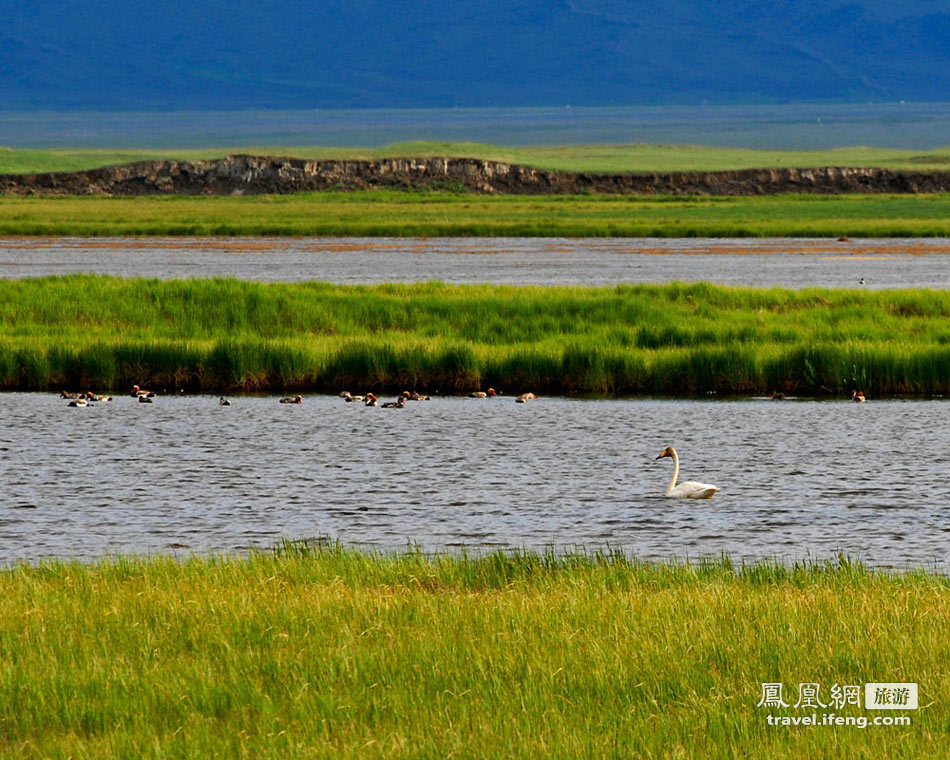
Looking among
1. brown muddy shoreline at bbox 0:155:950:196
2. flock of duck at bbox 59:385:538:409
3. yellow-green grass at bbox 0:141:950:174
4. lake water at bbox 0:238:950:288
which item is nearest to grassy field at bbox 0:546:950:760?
flock of duck at bbox 59:385:538:409

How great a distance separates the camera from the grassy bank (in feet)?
96.3

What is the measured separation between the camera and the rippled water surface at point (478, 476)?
16.8m

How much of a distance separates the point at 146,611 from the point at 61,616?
61cm

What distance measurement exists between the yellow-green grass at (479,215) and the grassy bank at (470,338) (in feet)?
160

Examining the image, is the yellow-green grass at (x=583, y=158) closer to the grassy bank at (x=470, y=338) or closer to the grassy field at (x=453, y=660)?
the grassy bank at (x=470, y=338)

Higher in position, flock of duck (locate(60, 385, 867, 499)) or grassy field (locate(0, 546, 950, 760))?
flock of duck (locate(60, 385, 867, 499))

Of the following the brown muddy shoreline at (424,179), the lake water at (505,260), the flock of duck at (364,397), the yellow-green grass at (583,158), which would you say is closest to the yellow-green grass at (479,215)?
the lake water at (505,260)

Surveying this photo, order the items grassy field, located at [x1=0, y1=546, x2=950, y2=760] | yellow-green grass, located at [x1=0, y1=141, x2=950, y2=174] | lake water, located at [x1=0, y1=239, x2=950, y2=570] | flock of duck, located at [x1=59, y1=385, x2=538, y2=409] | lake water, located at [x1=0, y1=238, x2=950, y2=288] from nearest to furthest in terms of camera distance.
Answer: grassy field, located at [x1=0, y1=546, x2=950, y2=760]
lake water, located at [x1=0, y1=239, x2=950, y2=570]
flock of duck, located at [x1=59, y1=385, x2=538, y2=409]
lake water, located at [x1=0, y1=238, x2=950, y2=288]
yellow-green grass, located at [x1=0, y1=141, x2=950, y2=174]

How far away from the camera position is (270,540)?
658 inches

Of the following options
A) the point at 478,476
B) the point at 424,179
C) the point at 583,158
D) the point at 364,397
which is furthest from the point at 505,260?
the point at 583,158

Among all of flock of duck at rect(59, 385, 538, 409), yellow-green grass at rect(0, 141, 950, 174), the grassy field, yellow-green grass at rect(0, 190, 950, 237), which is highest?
yellow-green grass at rect(0, 141, 950, 174)

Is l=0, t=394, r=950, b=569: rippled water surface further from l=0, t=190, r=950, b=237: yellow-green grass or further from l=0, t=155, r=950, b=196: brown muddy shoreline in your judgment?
l=0, t=155, r=950, b=196: brown muddy shoreline

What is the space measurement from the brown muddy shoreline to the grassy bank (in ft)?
352

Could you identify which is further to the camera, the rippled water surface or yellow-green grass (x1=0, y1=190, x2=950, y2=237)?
yellow-green grass (x1=0, y1=190, x2=950, y2=237)
